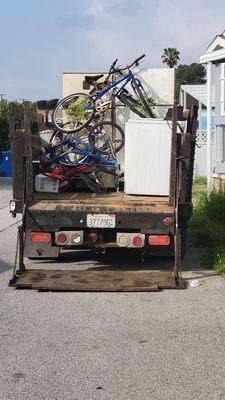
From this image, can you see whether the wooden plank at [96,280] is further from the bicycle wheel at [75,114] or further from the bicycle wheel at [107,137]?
the bicycle wheel at [75,114]

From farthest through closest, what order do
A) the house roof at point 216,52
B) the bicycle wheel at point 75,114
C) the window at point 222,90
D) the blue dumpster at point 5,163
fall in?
1. the blue dumpster at point 5,163
2. the window at point 222,90
3. the house roof at point 216,52
4. the bicycle wheel at point 75,114

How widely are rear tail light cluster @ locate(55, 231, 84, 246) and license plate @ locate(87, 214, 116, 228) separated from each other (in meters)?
0.21

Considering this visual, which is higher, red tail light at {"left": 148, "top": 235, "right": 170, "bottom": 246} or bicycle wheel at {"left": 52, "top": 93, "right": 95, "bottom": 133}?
bicycle wheel at {"left": 52, "top": 93, "right": 95, "bottom": 133}

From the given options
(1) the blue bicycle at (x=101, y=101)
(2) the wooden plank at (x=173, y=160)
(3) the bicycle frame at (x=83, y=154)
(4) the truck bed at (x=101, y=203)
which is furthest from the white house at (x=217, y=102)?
(4) the truck bed at (x=101, y=203)

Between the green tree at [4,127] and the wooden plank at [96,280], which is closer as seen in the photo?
the wooden plank at [96,280]

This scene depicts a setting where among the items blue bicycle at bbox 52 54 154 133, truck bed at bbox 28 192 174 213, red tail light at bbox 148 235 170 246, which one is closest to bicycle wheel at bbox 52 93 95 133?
blue bicycle at bbox 52 54 154 133

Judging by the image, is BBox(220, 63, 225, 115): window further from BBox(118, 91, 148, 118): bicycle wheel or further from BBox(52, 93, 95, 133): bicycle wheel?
BBox(52, 93, 95, 133): bicycle wheel

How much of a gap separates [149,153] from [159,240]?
1.19 m

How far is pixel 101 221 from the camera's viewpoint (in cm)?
784

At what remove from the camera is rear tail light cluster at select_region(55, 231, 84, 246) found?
26.1ft

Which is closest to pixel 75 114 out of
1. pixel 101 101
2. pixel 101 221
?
pixel 101 101

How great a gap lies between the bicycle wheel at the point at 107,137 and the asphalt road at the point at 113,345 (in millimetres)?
2701

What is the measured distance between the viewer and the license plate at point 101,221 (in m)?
7.81

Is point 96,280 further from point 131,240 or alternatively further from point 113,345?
point 113,345
